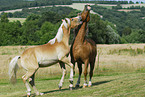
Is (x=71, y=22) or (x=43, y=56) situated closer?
(x=43, y=56)

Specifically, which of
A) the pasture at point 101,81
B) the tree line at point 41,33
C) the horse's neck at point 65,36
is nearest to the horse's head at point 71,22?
the horse's neck at point 65,36

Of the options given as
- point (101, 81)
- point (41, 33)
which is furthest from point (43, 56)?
point (41, 33)

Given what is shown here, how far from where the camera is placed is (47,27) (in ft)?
292

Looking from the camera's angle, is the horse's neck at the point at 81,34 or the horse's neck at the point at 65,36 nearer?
the horse's neck at the point at 65,36

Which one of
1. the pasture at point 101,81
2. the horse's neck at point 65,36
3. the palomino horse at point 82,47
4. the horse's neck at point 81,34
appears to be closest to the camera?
the pasture at point 101,81

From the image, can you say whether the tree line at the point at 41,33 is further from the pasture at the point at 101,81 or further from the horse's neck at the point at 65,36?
the horse's neck at the point at 65,36

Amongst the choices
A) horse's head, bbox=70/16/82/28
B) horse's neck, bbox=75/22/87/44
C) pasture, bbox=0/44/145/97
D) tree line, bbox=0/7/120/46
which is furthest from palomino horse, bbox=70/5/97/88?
tree line, bbox=0/7/120/46

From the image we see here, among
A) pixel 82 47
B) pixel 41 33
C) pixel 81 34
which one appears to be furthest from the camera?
pixel 41 33

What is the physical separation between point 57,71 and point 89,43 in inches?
363

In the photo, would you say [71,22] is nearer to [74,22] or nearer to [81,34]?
[74,22]

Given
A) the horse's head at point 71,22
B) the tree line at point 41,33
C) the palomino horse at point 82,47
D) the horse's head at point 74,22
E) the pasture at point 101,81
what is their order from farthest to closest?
1. the tree line at point 41,33
2. the palomino horse at point 82,47
3. the horse's head at point 74,22
4. the horse's head at point 71,22
5. the pasture at point 101,81

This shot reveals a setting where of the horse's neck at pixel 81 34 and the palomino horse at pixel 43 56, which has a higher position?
the horse's neck at pixel 81 34

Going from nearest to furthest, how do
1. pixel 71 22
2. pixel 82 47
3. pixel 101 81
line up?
pixel 71 22, pixel 82 47, pixel 101 81

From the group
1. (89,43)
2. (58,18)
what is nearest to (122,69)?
(89,43)
